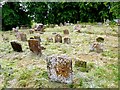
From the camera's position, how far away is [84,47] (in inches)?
420

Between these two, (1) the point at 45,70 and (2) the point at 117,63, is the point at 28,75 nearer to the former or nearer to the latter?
(1) the point at 45,70

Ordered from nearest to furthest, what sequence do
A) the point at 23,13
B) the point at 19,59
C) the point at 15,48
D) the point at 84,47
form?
the point at 19,59 → the point at 15,48 → the point at 84,47 → the point at 23,13

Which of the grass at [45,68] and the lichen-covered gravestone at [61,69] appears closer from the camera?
the lichen-covered gravestone at [61,69]

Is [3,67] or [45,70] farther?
[3,67]

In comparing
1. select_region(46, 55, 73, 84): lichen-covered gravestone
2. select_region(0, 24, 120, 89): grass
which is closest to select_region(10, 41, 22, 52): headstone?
select_region(0, 24, 120, 89): grass

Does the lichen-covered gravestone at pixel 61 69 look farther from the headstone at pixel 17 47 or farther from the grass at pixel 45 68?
the headstone at pixel 17 47

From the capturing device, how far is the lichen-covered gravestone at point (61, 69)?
6516 mm

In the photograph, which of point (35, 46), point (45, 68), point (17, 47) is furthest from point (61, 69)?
point (17, 47)

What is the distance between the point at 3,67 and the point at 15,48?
1.74 meters

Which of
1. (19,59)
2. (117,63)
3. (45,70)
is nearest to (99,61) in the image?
(117,63)

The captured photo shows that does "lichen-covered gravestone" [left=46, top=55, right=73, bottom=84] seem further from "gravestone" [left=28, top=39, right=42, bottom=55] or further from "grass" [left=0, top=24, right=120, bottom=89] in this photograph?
"gravestone" [left=28, top=39, right=42, bottom=55]

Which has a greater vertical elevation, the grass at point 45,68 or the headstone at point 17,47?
the headstone at point 17,47

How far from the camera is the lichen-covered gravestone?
257 inches

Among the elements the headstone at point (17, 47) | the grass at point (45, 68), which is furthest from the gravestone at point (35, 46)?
the headstone at point (17, 47)
